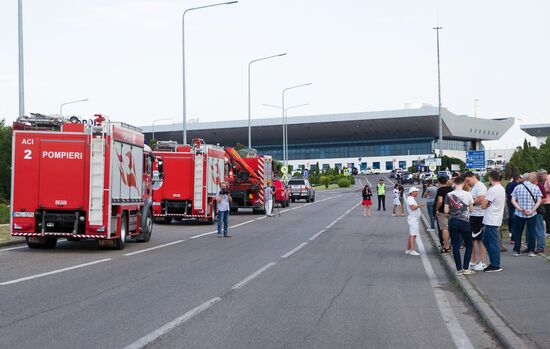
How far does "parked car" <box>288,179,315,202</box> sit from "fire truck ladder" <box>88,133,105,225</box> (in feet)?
132

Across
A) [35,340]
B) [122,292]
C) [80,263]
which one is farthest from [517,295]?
[80,263]

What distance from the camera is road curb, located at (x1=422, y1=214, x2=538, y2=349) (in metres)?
7.76

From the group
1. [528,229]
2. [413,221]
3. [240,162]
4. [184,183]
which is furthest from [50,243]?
[240,162]

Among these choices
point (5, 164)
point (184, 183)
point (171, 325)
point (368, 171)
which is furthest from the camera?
point (368, 171)

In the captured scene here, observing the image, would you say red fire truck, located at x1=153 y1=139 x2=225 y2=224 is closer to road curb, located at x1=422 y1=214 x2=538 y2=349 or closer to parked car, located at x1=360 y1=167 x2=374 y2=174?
road curb, located at x1=422 y1=214 x2=538 y2=349

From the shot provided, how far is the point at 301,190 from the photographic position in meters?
58.9

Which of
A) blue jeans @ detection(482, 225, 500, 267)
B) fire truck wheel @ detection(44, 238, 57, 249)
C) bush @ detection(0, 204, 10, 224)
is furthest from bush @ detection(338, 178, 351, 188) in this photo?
blue jeans @ detection(482, 225, 500, 267)

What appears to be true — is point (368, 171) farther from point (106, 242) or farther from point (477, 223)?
point (477, 223)

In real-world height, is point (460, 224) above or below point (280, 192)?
below

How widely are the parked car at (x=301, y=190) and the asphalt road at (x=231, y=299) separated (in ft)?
124

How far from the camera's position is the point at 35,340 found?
26.7 ft

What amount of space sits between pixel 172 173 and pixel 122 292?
19014 millimetres

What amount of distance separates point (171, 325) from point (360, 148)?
143 m

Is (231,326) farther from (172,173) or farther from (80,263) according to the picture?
(172,173)
